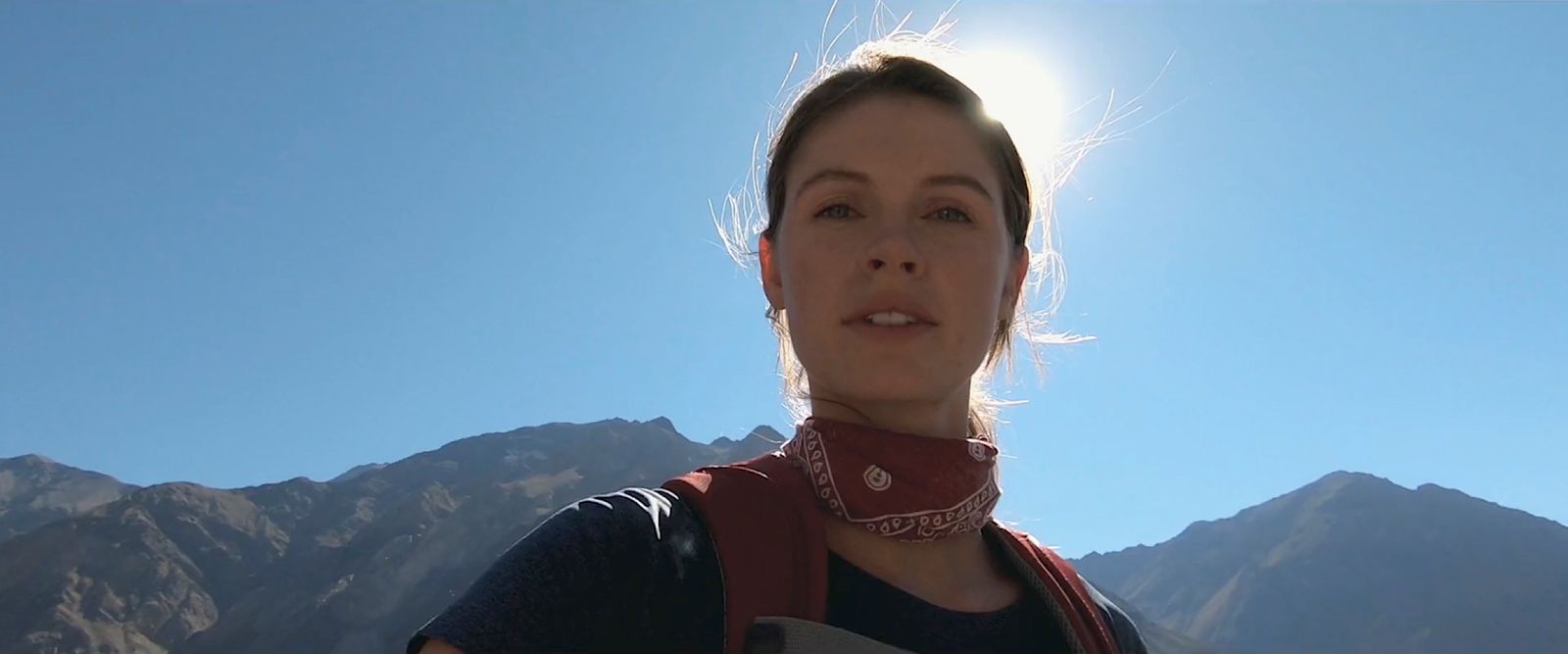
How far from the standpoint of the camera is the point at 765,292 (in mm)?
2586

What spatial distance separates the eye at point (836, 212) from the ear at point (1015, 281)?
1.66 ft

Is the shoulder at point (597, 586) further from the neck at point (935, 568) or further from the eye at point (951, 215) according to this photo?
the eye at point (951, 215)

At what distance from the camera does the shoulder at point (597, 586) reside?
144 centimetres

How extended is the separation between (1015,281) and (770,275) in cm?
60

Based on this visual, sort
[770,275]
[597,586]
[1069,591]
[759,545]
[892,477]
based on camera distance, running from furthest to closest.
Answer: [770,275] < [1069,591] < [892,477] < [759,545] < [597,586]

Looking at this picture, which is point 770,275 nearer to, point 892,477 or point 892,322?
point 892,322

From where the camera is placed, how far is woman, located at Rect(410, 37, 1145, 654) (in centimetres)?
176

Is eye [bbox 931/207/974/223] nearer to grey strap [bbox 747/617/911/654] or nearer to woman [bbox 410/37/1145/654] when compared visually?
woman [bbox 410/37/1145/654]

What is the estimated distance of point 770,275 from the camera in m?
2.54

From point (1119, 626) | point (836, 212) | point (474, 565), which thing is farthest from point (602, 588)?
point (474, 565)

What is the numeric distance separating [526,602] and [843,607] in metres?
0.57

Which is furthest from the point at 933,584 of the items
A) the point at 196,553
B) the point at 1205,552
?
the point at 1205,552

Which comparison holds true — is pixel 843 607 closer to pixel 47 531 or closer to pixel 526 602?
pixel 526 602

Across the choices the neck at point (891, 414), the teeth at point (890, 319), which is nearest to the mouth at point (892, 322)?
the teeth at point (890, 319)
